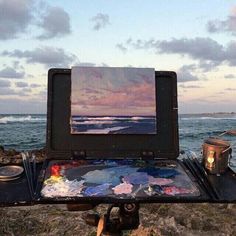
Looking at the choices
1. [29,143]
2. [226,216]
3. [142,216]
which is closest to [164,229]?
[142,216]

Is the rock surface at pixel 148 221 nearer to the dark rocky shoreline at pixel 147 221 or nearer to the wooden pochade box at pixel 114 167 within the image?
the dark rocky shoreline at pixel 147 221

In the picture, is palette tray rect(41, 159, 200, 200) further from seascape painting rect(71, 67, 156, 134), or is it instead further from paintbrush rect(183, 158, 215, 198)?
seascape painting rect(71, 67, 156, 134)

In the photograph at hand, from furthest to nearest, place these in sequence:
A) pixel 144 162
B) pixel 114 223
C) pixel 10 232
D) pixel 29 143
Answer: pixel 29 143, pixel 10 232, pixel 144 162, pixel 114 223

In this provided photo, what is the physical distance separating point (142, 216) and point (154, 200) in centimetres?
297

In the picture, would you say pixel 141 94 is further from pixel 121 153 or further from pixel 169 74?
pixel 121 153

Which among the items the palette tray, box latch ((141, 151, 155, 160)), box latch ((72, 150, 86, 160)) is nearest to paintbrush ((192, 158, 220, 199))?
the palette tray

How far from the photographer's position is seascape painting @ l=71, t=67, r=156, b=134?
301cm

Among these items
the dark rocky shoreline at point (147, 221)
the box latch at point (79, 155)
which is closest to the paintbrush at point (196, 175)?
the box latch at point (79, 155)

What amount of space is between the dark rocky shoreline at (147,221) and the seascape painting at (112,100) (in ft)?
6.00

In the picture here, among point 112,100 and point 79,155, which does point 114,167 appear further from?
point 112,100

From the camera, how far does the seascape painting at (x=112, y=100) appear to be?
9.88ft

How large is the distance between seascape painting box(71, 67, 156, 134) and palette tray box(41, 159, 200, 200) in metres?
0.29

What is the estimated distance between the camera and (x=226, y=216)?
17.4 ft

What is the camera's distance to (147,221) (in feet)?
16.4
